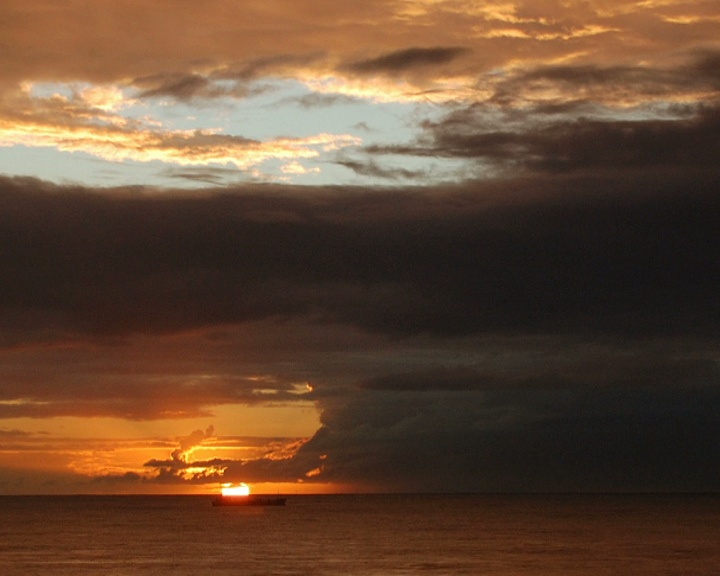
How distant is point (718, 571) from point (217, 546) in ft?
245

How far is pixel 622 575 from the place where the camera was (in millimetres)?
116812

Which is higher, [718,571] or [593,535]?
[593,535]

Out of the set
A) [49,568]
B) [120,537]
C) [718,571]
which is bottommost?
[718,571]

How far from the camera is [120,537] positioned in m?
185

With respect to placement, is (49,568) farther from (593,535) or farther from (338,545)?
(593,535)

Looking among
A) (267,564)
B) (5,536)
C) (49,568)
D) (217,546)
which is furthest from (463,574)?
(5,536)

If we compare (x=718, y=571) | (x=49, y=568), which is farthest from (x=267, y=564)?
(x=718, y=571)

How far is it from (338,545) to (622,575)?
55404 mm

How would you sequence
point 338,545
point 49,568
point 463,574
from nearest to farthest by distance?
point 463,574 → point 49,568 → point 338,545

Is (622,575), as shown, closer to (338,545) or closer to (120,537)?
(338,545)

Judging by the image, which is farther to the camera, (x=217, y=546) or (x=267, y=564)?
(x=217, y=546)

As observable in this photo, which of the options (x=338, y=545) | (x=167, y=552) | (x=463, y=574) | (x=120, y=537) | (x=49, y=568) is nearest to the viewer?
(x=463, y=574)

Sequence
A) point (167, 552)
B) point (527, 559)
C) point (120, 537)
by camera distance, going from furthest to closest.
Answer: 1. point (120, 537)
2. point (167, 552)
3. point (527, 559)

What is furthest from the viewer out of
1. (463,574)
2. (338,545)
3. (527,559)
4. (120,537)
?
(120,537)
